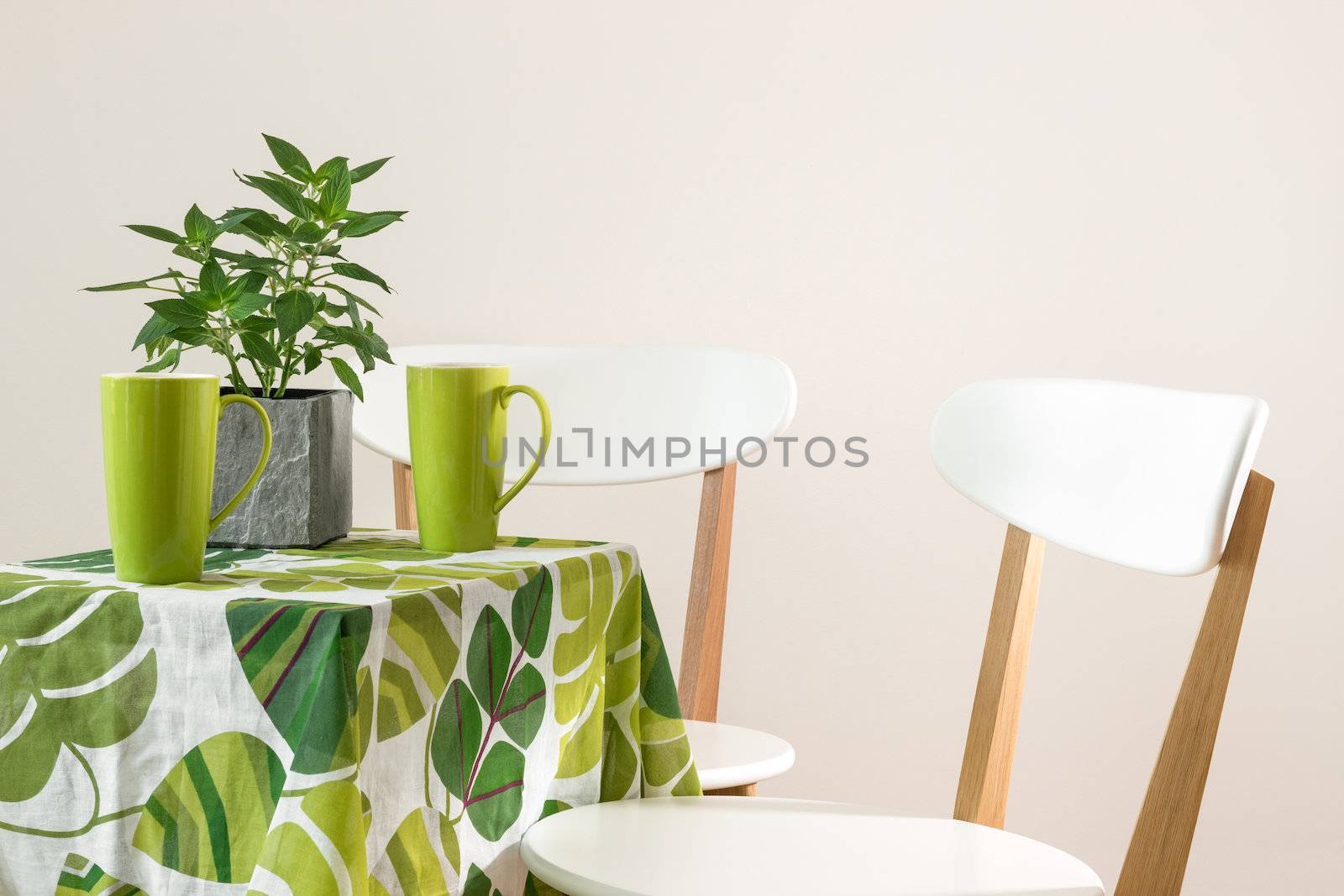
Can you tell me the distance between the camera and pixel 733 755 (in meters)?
1.22

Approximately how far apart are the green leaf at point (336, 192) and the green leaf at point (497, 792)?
41cm

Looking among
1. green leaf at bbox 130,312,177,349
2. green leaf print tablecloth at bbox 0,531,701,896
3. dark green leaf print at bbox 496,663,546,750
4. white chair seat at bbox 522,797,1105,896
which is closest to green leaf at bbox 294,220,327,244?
green leaf at bbox 130,312,177,349

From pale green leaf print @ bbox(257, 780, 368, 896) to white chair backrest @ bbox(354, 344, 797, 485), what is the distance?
85 centimetres

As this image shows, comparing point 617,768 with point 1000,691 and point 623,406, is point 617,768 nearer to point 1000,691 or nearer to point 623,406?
point 1000,691

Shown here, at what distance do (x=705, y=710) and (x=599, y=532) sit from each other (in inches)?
28.9

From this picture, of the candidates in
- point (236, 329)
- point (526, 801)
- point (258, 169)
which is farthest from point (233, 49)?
point (526, 801)

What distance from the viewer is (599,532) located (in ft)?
6.85

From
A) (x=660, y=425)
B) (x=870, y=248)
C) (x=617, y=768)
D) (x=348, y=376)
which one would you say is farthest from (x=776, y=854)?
(x=870, y=248)

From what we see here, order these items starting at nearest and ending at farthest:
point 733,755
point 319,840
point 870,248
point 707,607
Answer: point 319,840 → point 733,755 → point 707,607 → point 870,248

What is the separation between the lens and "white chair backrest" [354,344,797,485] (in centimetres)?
144

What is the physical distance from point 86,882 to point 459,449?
1.15 feet

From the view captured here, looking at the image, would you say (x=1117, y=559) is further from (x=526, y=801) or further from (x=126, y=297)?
(x=126, y=297)

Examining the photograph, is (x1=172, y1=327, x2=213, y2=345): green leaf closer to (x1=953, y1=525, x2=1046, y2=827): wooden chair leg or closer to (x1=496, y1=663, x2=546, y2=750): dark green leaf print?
(x1=496, y1=663, x2=546, y2=750): dark green leaf print

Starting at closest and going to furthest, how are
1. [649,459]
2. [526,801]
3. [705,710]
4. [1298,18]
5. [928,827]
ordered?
[526,801], [928,827], [705,710], [649,459], [1298,18]
